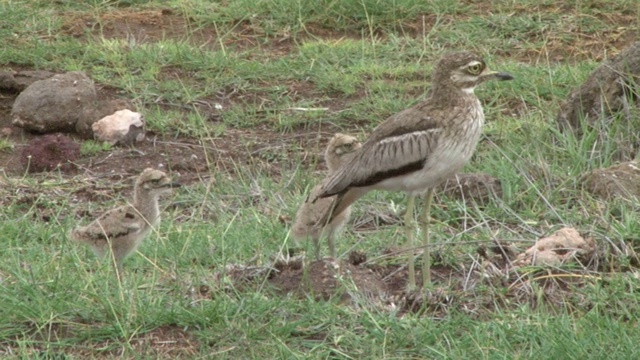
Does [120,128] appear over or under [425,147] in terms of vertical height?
under

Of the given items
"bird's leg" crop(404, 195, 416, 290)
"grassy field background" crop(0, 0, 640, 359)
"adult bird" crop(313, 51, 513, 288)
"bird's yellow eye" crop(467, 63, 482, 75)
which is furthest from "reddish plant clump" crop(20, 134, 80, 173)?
"bird's yellow eye" crop(467, 63, 482, 75)

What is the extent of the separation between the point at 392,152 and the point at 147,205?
1747 mm

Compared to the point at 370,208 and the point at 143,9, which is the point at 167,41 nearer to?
the point at 143,9

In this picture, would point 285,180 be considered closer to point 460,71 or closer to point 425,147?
point 460,71

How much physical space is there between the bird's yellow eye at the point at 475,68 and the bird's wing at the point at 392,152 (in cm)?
36

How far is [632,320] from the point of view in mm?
5707

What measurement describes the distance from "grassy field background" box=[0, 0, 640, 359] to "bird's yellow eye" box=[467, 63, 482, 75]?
79 cm

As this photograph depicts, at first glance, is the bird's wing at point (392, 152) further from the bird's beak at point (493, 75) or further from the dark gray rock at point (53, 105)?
the dark gray rock at point (53, 105)

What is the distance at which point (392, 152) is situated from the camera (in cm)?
651

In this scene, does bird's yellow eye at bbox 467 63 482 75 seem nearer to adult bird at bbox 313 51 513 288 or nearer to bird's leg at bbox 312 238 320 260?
adult bird at bbox 313 51 513 288

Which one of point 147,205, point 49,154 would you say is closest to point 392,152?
point 147,205

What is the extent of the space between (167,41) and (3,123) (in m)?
1.68

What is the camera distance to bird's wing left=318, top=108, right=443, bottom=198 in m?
6.45

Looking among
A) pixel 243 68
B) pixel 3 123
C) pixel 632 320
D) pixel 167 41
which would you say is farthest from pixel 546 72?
pixel 632 320
